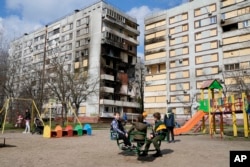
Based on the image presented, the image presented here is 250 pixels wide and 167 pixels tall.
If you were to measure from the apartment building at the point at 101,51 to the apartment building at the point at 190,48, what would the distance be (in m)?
6.86

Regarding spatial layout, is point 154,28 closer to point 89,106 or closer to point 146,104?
point 146,104

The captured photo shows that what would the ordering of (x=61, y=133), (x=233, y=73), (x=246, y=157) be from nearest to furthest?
(x=246, y=157) → (x=61, y=133) → (x=233, y=73)

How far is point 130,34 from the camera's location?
71125 millimetres

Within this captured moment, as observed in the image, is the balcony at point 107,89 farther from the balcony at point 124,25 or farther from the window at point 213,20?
the window at point 213,20

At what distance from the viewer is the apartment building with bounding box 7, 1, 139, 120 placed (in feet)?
200

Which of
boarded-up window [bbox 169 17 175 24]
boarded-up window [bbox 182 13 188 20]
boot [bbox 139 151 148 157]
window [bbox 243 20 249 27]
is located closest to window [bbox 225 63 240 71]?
window [bbox 243 20 249 27]

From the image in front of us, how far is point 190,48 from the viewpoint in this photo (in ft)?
183

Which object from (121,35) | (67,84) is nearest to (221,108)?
(67,84)

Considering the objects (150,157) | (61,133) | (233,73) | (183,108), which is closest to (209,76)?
(233,73)

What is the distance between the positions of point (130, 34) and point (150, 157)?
206 feet

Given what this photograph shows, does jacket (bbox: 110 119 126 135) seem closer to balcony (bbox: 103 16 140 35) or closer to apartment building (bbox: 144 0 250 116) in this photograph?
apartment building (bbox: 144 0 250 116)

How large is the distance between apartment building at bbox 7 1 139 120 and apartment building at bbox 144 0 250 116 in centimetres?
686

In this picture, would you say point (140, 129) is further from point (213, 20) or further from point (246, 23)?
point (213, 20)

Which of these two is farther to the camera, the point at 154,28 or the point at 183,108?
the point at 154,28
